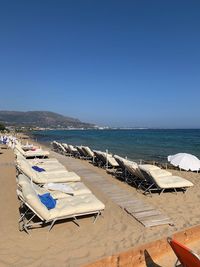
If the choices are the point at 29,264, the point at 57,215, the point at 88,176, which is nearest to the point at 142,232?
the point at 57,215

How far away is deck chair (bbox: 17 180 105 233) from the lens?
16.9ft

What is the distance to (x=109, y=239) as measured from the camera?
5051mm

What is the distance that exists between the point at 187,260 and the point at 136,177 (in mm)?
6110

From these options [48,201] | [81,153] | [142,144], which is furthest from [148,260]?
[142,144]

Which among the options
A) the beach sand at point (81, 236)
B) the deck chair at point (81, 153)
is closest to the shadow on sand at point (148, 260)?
the beach sand at point (81, 236)

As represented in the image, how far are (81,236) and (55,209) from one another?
0.72 m

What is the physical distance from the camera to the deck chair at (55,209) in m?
5.15

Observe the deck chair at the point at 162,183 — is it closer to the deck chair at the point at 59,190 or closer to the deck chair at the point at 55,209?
the deck chair at the point at 59,190

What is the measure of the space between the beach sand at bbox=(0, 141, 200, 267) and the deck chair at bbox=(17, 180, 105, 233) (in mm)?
177

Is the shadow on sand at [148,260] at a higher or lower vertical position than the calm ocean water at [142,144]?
higher

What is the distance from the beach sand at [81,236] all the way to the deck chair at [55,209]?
0.18m

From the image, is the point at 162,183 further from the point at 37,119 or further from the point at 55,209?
the point at 37,119

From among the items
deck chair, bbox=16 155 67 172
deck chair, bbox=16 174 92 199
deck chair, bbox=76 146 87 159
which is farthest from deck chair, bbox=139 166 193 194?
deck chair, bbox=76 146 87 159

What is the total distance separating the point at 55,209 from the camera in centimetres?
538
